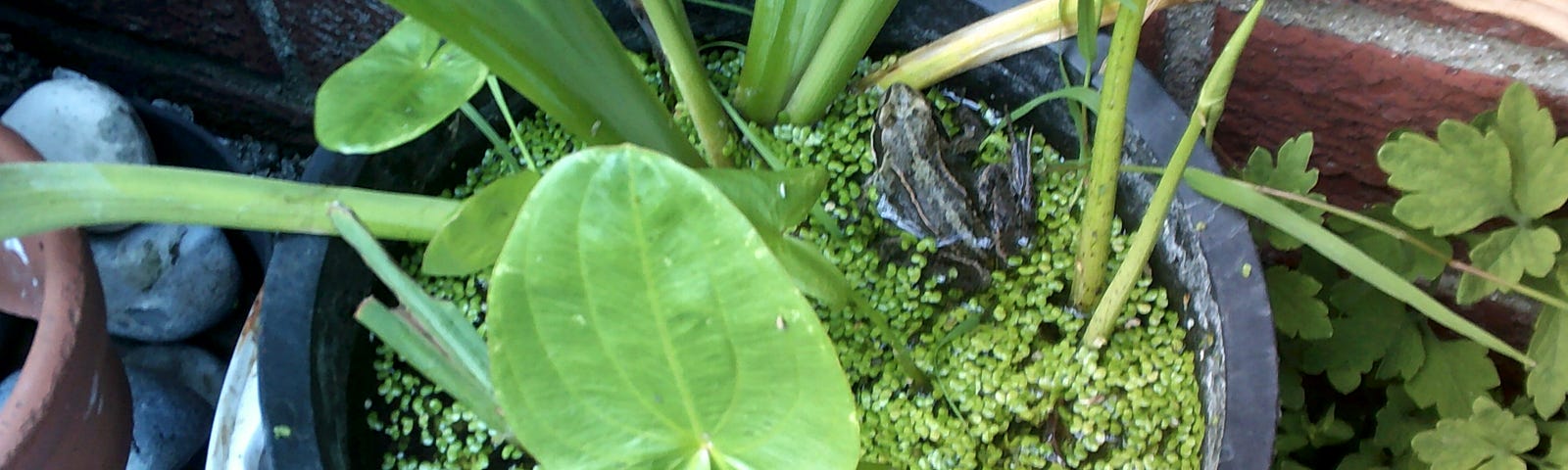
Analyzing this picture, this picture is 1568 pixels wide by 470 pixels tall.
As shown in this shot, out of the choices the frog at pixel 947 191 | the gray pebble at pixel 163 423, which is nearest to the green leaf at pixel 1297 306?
the frog at pixel 947 191

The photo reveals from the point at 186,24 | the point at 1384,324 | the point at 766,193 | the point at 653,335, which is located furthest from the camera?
the point at 186,24

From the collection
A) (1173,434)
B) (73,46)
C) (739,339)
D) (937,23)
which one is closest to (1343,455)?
(1173,434)

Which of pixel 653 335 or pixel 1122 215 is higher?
pixel 653 335

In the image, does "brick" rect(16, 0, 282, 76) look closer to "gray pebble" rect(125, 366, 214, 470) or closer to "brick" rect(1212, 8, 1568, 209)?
"gray pebble" rect(125, 366, 214, 470)

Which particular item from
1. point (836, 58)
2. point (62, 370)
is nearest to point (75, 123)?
point (62, 370)

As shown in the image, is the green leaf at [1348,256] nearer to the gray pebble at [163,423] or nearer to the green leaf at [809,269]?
the green leaf at [809,269]

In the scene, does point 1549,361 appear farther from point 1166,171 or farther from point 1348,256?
point 1166,171

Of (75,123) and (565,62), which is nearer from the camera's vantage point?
(565,62)
